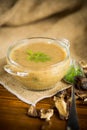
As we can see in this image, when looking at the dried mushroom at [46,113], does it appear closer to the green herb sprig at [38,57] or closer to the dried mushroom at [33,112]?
the dried mushroom at [33,112]

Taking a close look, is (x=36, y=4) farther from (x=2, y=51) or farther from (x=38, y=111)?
(x=38, y=111)

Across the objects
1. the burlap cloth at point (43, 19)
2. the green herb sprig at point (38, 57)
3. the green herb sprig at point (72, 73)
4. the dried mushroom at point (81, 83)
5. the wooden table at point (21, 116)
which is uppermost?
the burlap cloth at point (43, 19)

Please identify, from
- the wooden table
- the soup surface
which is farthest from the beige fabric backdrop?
the wooden table

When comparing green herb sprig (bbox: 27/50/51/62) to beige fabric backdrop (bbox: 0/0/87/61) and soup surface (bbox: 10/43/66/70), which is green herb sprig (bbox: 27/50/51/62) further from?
beige fabric backdrop (bbox: 0/0/87/61)

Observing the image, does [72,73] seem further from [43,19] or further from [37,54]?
[43,19]

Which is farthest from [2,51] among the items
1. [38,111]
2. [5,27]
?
[38,111]

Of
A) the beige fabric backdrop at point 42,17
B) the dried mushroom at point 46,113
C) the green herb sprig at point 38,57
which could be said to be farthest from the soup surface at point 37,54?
the beige fabric backdrop at point 42,17
